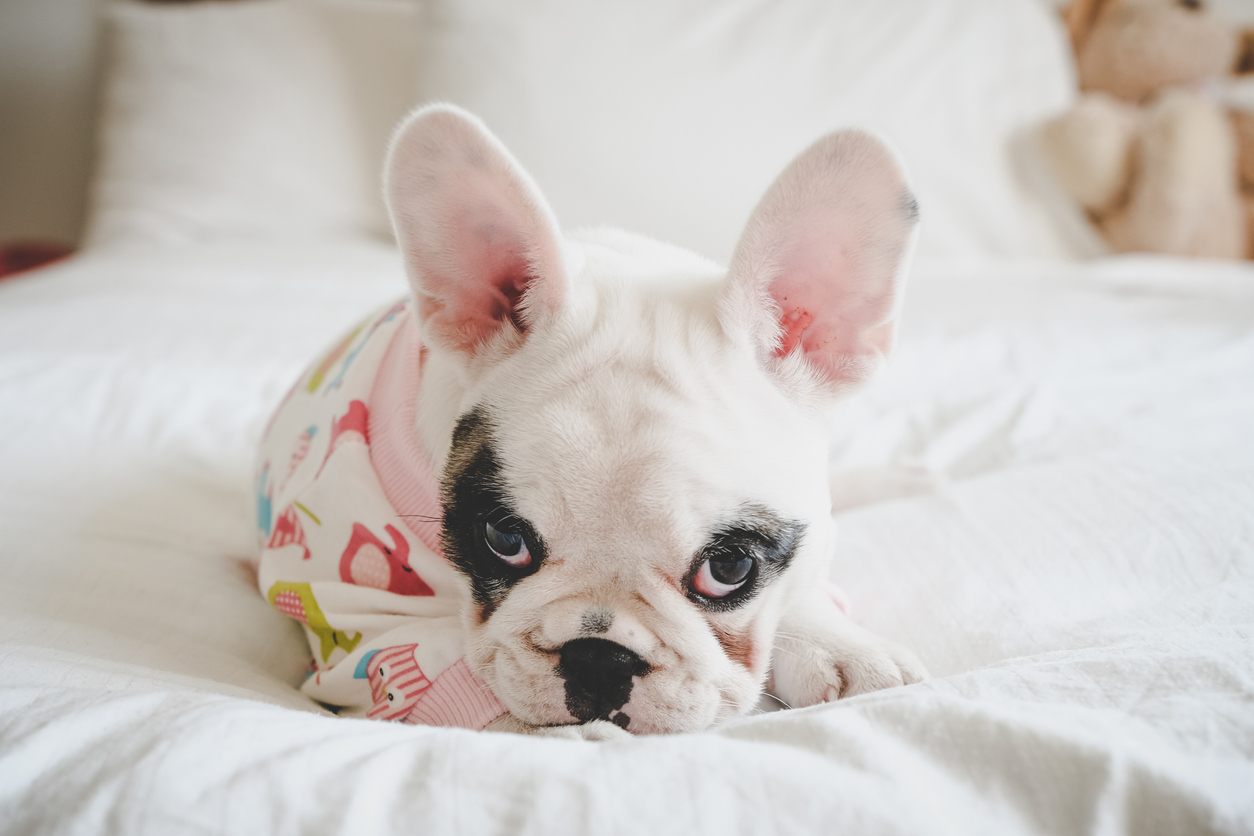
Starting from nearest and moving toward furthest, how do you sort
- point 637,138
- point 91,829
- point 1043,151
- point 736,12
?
point 91,829, point 637,138, point 736,12, point 1043,151

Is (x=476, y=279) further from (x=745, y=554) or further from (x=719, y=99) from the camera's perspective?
(x=719, y=99)

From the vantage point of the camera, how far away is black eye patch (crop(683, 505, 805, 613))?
0.60 m

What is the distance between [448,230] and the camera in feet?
2.20

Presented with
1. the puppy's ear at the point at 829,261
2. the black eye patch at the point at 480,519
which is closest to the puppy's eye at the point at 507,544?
the black eye patch at the point at 480,519

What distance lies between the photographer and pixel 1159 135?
2.32 m

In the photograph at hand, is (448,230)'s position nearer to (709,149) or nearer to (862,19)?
(709,149)

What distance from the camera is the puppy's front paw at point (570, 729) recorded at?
1.87 feet

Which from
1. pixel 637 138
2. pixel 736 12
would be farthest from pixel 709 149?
pixel 736 12

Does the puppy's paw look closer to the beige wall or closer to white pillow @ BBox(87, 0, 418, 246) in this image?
white pillow @ BBox(87, 0, 418, 246)

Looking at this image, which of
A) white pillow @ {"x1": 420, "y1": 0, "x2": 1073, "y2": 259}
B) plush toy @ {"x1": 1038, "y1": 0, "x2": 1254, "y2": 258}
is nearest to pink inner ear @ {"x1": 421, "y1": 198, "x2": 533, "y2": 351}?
white pillow @ {"x1": 420, "y1": 0, "x2": 1073, "y2": 259}

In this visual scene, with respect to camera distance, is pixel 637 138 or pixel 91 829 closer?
pixel 91 829

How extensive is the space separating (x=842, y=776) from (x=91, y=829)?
37 cm

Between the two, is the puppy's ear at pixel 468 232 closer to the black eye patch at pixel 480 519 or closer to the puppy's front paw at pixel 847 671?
the black eye patch at pixel 480 519

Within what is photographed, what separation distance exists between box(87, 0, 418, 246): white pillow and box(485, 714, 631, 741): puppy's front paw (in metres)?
1.95
